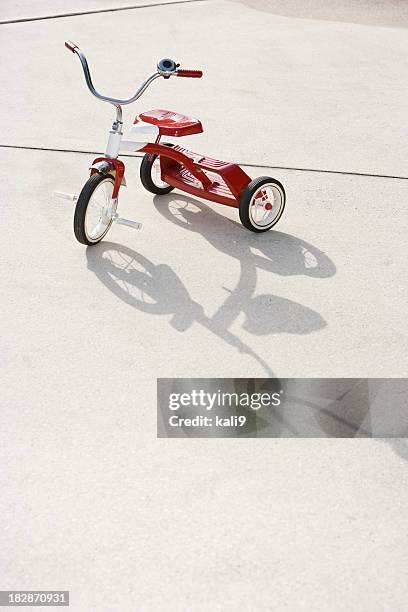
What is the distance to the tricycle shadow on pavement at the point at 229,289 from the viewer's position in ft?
12.5

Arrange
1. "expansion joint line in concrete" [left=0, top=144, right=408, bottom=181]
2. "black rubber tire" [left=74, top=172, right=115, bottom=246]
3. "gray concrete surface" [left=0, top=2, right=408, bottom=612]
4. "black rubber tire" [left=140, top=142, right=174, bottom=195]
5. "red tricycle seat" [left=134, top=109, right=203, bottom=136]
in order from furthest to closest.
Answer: "expansion joint line in concrete" [left=0, top=144, right=408, bottom=181] < "black rubber tire" [left=140, top=142, right=174, bottom=195] < "red tricycle seat" [left=134, top=109, right=203, bottom=136] < "black rubber tire" [left=74, top=172, right=115, bottom=246] < "gray concrete surface" [left=0, top=2, right=408, bottom=612]

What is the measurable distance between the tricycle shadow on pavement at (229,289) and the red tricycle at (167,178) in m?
0.14

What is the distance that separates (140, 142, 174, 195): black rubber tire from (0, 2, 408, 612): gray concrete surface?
0.06 m

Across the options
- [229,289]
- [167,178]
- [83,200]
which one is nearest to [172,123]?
[167,178]

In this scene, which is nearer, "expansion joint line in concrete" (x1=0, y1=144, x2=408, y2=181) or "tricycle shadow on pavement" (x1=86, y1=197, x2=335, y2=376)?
"tricycle shadow on pavement" (x1=86, y1=197, x2=335, y2=376)

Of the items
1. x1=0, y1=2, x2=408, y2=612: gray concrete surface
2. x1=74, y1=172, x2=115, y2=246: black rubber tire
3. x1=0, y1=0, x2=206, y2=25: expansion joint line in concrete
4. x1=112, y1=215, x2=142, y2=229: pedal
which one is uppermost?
x1=0, y1=0, x2=206, y2=25: expansion joint line in concrete

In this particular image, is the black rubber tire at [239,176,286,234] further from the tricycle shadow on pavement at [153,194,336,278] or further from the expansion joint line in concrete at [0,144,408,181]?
the expansion joint line in concrete at [0,144,408,181]

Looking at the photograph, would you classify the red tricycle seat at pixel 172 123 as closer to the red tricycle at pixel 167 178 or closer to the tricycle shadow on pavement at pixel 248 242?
the red tricycle at pixel 167 178

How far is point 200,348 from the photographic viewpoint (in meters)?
3.65

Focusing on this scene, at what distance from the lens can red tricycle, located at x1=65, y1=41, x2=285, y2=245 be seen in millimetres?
4066

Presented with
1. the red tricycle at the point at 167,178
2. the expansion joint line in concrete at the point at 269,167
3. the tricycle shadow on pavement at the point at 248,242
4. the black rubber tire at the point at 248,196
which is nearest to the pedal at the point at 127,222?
the red tricycle at the point at 167,178

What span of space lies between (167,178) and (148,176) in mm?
154

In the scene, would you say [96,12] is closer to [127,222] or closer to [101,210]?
[101,210]

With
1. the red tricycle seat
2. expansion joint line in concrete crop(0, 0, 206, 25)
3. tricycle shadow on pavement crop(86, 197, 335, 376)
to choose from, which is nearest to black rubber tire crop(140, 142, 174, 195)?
the red tricycle seat
